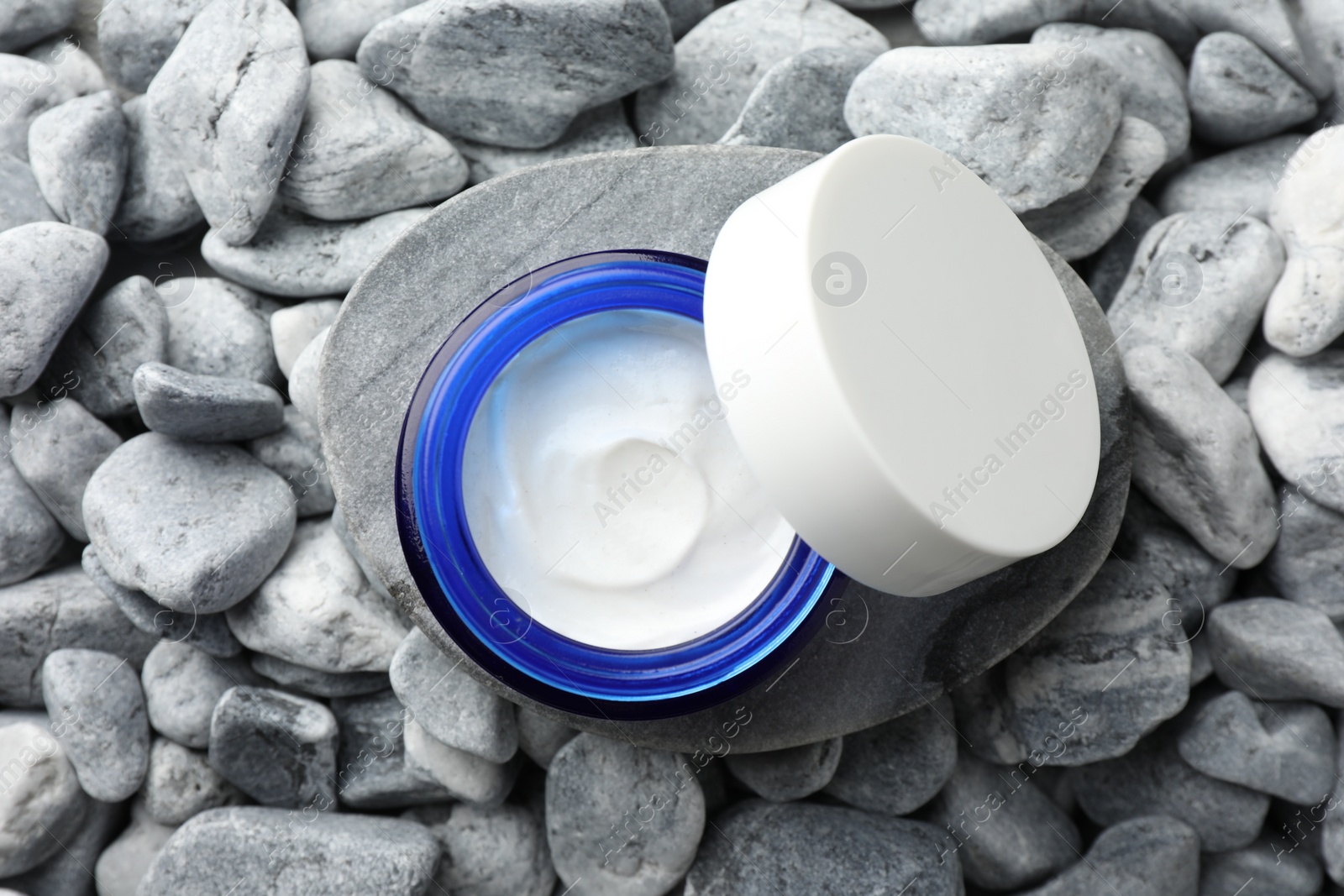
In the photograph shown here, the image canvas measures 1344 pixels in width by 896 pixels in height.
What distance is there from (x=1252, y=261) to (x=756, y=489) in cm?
68

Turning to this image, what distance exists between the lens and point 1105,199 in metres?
1.26

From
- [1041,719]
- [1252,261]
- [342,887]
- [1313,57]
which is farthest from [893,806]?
[1313,57]

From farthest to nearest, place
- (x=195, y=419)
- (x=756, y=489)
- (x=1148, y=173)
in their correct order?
(x=1148, y=173)
(x=195, y=419)
(x=756, y=489)

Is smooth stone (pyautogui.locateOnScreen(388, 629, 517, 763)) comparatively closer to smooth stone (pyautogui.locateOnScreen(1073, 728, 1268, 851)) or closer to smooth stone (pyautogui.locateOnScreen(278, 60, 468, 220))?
smooth stone (pyautogui.locateOnScreen(278, 60, 468, 220))

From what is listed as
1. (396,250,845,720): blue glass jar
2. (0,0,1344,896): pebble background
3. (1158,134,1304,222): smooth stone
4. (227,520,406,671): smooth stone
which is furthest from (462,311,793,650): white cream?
(1158,134,1304,222): smooth stone

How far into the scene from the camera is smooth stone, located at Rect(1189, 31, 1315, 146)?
4.11 feet

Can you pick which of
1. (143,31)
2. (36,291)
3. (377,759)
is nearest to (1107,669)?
(377,759)

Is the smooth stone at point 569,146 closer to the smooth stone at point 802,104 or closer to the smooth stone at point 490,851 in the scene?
the smooth stone at point 802,104

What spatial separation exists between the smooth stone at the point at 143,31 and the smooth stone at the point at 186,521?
53 centimetres

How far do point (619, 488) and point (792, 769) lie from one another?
407 millimetres

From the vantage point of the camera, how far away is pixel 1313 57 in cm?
126

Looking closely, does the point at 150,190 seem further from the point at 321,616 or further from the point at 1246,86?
the point at 1246,86

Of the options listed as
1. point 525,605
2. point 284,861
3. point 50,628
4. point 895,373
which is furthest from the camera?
point 50,628

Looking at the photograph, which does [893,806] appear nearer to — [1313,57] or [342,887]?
[342,887]
